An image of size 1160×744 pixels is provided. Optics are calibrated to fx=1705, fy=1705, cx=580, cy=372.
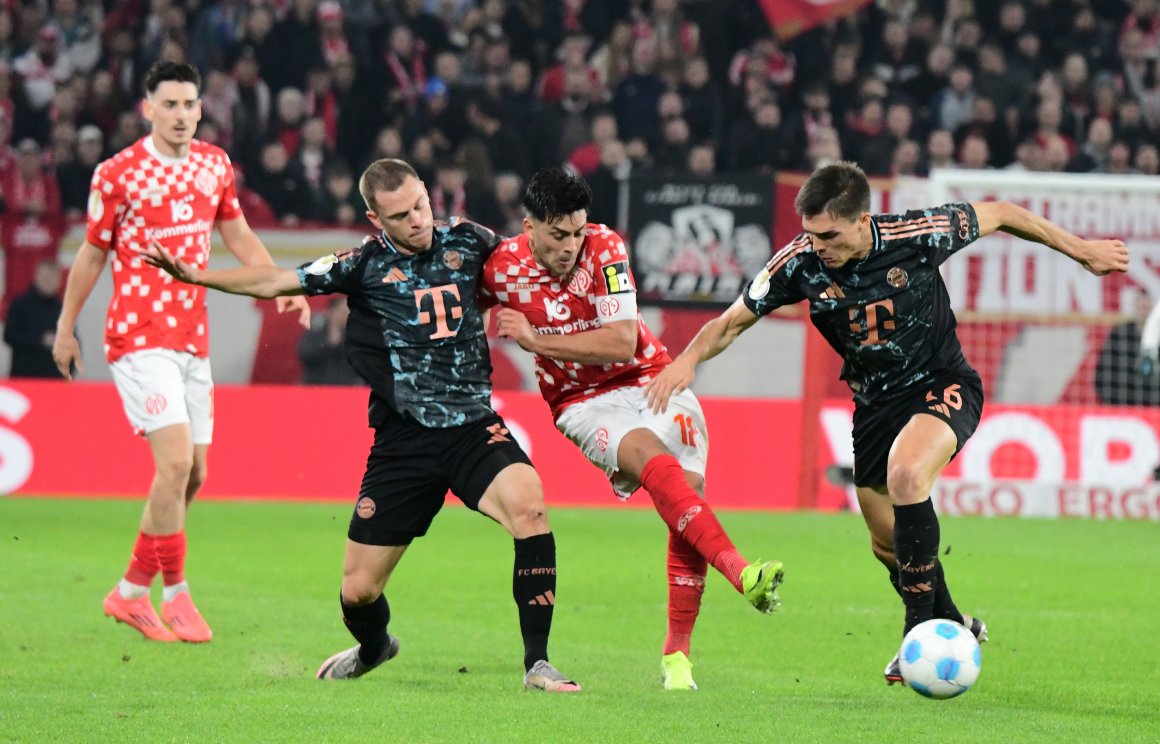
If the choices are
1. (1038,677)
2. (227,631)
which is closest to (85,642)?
(227,631)

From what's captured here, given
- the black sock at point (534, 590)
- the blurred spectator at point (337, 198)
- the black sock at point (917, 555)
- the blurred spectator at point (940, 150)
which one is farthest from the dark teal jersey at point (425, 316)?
Result: the blurred spectator at point (940, 150)

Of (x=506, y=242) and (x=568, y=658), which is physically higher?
(x=506, y=242)

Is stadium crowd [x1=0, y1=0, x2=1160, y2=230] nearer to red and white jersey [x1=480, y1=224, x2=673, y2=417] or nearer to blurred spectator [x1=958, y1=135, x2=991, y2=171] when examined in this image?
blurred spectator [x1=958, y1=135, x2=991, y2=171]

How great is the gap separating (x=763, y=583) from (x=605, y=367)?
138 cm

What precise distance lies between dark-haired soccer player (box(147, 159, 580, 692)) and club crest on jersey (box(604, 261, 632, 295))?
0.45 meters

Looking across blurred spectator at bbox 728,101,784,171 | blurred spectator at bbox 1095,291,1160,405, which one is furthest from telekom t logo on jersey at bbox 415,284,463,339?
blurred spectator at bbox 728,101,784,171

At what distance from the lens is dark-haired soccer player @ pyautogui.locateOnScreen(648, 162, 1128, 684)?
19.2 feet

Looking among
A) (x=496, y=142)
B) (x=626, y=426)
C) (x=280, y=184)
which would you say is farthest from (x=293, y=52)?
(x=626, y=426)

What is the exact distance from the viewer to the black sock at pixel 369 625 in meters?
6.09

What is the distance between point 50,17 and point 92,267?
9871mm

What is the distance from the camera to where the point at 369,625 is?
6.11 metres

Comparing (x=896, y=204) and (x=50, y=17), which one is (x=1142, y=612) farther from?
(x=50, y=17)

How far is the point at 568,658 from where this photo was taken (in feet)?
21.9

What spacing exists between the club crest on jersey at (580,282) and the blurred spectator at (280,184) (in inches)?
336
